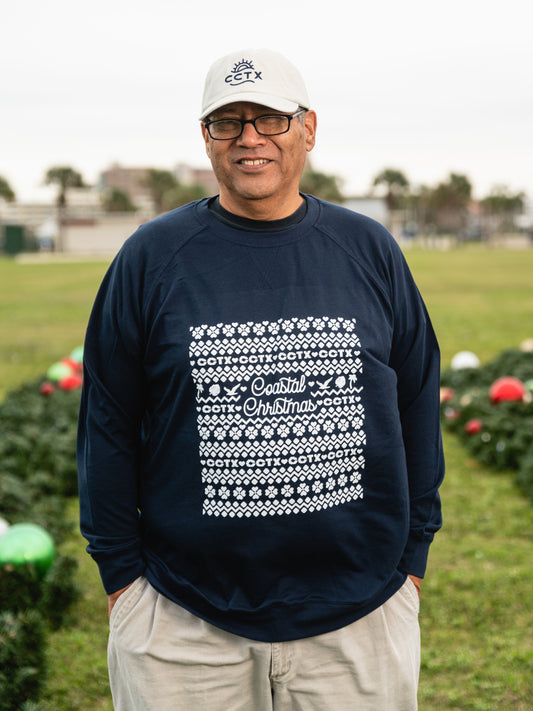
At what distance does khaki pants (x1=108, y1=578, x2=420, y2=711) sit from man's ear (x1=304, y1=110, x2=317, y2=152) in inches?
53.5

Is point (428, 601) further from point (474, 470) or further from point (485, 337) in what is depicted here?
point (485, 337)

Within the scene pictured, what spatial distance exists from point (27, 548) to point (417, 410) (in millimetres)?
3028

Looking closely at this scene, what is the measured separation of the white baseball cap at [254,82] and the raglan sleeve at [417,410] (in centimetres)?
55

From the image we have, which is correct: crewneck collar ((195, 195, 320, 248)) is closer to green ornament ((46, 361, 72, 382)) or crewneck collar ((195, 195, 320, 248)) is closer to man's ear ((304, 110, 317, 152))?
man's ear ((304, 110, 317, 152))

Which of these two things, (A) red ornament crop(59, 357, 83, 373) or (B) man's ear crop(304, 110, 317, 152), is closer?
(B) man's ear crop(304, 110, 317, 152)

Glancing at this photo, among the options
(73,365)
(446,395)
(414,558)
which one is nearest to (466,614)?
(414,558)

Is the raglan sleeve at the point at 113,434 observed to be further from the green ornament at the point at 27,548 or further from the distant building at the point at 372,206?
the distant building at the point at 372,206

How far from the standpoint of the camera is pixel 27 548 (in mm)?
4602

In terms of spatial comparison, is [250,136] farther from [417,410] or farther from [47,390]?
[47,390]

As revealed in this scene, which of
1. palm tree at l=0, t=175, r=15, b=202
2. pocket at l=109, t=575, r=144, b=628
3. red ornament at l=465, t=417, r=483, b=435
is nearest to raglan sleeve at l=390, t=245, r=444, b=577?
pocket at l=109, t=575, r=144, b=628

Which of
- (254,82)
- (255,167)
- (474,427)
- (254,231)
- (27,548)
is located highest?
(254,82)

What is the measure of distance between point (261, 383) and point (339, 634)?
71cm

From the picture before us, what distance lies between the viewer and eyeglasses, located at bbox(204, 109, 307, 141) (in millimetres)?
2166

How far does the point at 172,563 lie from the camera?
214 centimetres
